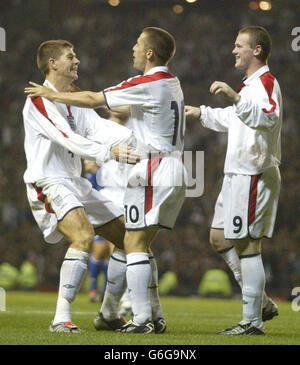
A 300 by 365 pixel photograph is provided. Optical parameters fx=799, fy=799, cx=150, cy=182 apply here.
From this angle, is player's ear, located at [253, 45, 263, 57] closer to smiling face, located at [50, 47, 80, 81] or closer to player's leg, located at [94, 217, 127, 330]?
smiling face, located at [50, 47, 80, 81]

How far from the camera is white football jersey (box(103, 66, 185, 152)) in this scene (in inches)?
220

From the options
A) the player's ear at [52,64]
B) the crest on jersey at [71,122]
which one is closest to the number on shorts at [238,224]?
the crest on jersey at [71,122]

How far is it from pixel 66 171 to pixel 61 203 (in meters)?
0.37

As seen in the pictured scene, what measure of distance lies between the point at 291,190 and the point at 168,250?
8.36 feet

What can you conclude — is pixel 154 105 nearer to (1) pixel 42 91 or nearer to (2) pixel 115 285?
(1) pixel 42 91

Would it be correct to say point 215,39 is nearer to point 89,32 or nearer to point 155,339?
point 89,32

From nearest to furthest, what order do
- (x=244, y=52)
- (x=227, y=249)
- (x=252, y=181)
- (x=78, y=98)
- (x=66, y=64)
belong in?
(x=78, y=98), (x=252, y=181), (x=244, y=52), (x=66, y=64), (x=227, y=249)

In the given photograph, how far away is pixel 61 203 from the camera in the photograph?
19.0 ft

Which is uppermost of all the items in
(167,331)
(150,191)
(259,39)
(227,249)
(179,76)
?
(179,76)

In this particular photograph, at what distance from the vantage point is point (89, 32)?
1881 cm
